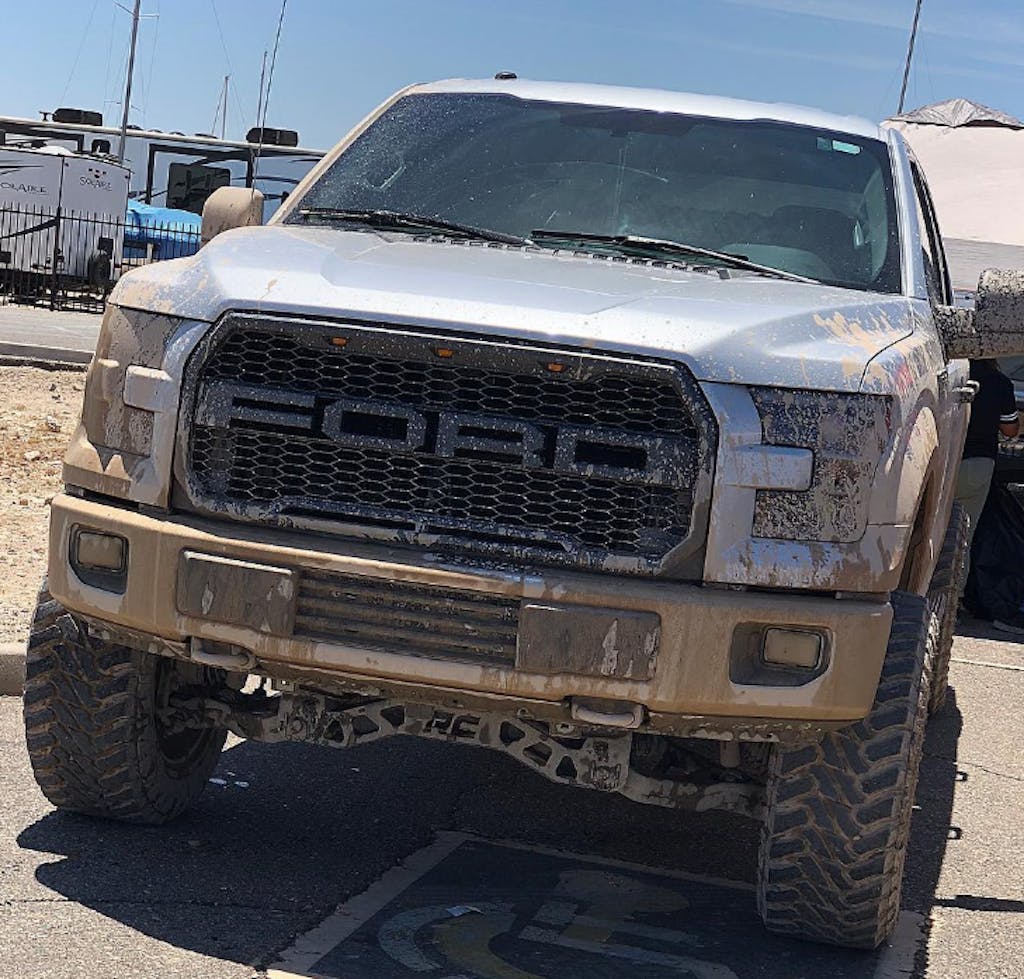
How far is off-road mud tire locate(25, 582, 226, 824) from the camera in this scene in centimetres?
473

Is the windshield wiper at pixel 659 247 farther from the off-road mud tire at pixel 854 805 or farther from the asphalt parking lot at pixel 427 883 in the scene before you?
the asphalt parking lot at pixel 427 883

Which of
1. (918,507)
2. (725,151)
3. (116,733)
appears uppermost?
(725,151)

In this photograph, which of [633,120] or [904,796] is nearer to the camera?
[904,796]

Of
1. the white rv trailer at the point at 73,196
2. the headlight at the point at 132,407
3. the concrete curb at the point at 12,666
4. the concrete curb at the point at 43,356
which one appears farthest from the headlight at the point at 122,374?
the white rv trailer at the point at 73,196

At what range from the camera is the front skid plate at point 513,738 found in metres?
4.44

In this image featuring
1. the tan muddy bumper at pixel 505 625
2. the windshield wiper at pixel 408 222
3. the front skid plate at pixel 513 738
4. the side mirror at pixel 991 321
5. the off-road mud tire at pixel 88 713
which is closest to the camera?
the tan muddy bumper at pixel 505 625

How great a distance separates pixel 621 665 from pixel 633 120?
241 centimetres

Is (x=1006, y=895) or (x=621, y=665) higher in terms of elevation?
(x=621, y=665)

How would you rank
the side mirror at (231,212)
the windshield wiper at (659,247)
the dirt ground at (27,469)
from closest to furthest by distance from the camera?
the windshield wiper at (659,247) → the side mirror at (231,212) → the dirt ground at (27,469)

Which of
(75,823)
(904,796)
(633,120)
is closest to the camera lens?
(904,796)

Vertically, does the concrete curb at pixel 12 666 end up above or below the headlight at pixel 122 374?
below

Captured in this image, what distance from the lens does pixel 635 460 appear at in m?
4.12

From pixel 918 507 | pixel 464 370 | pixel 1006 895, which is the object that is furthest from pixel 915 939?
pixel 464 370

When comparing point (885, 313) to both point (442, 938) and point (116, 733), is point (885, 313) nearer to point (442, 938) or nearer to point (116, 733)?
point (442, 938)
